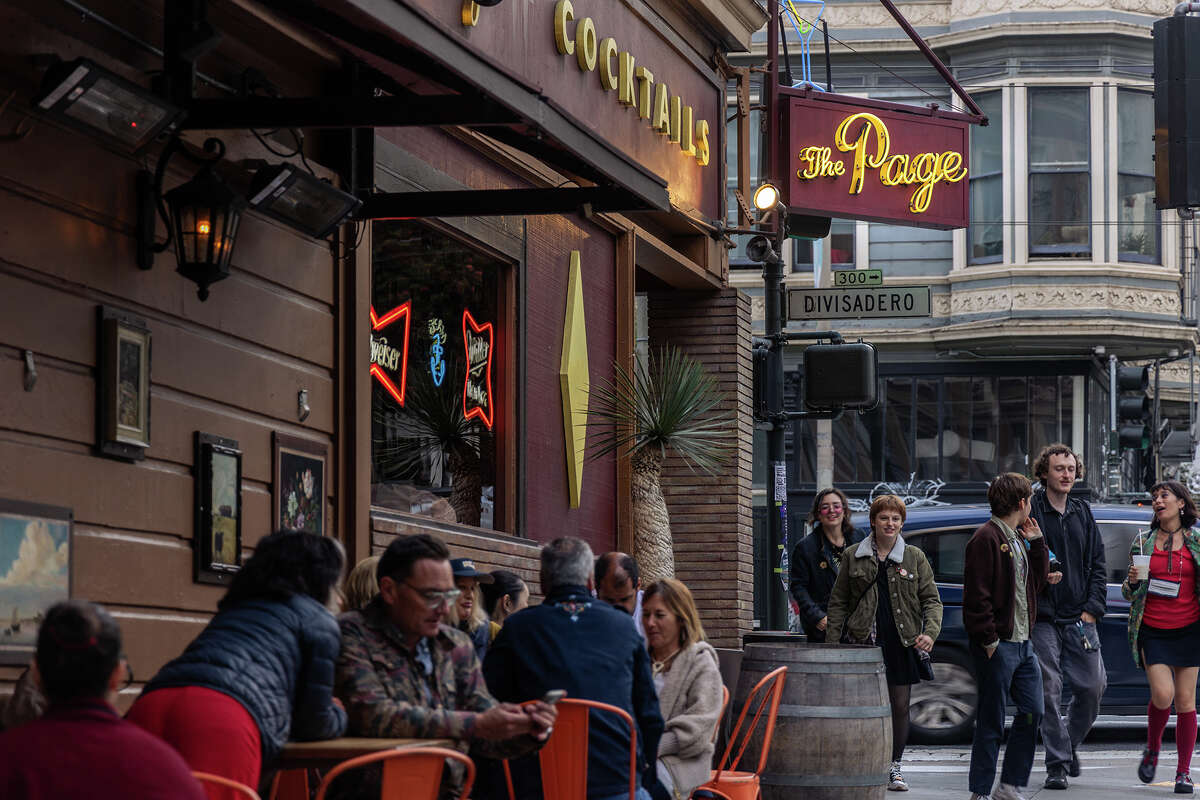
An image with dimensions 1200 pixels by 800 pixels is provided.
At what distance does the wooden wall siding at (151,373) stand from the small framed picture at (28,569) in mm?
82

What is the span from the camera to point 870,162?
14578 mm

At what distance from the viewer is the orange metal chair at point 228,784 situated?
13.7 feet

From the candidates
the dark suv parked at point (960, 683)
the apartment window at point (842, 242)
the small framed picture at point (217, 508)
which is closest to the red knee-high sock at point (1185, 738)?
the dark suv parked at point (960, 683)

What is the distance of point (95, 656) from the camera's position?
360cm

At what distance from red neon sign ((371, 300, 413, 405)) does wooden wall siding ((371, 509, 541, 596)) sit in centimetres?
68

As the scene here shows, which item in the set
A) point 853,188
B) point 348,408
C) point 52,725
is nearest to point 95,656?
point 52,725

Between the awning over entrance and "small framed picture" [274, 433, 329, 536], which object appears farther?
"small framed picture" [274, 433, 329, 536]

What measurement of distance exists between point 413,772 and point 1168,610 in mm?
7053

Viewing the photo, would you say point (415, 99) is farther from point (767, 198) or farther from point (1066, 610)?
point (767, 198)

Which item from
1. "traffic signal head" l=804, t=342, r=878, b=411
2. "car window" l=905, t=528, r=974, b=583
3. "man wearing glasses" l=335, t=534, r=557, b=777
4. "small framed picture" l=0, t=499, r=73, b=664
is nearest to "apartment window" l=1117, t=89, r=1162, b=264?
"car window" l=905, t=528, r=974, b=583

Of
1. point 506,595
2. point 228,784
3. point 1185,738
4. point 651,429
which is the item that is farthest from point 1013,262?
point 228,784

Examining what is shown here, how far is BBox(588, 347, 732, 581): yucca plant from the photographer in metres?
12.1

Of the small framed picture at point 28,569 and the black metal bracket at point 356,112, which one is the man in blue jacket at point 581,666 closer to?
the small framed picture at point 28,569

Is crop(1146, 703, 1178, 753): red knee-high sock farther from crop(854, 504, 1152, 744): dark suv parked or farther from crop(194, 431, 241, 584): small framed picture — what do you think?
crop(194, 431, 241, 584): small framed picture
